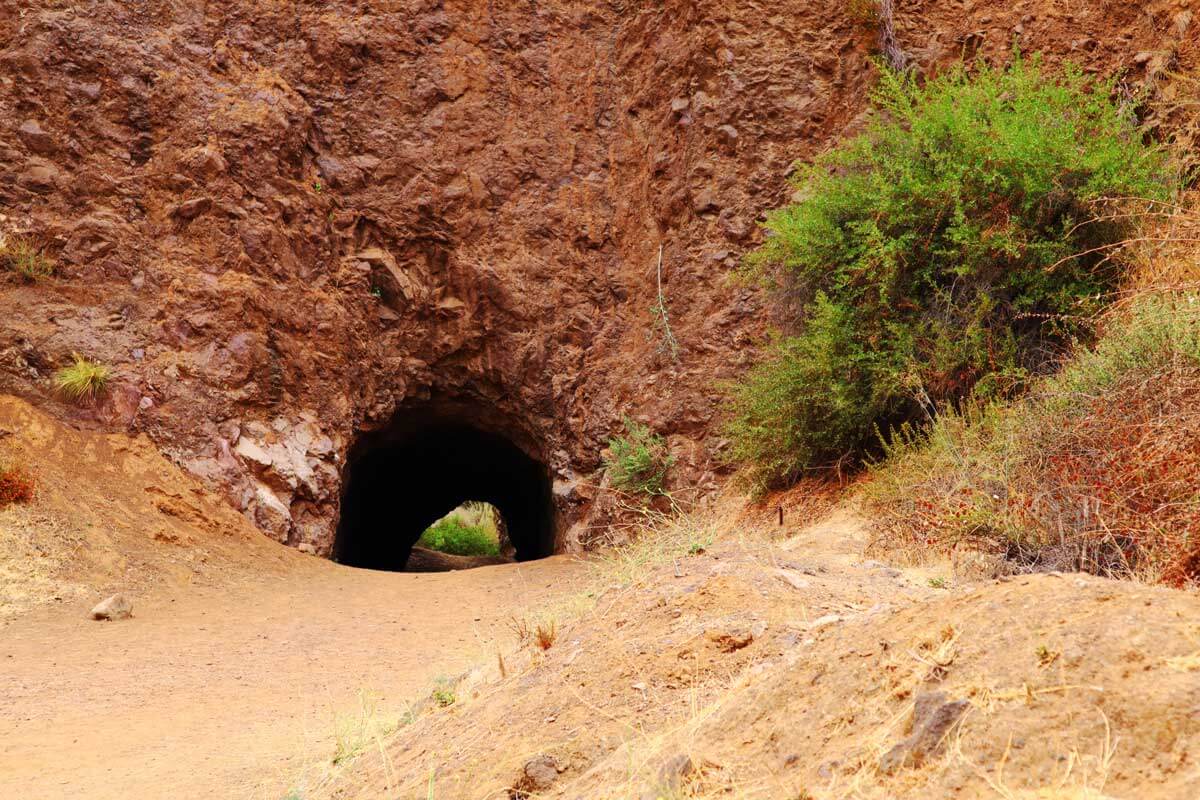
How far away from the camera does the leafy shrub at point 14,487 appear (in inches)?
376

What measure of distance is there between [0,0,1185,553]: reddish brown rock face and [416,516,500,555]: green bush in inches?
624

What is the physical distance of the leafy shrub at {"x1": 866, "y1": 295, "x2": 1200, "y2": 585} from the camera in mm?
4012

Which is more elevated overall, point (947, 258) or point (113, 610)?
point (947, 258)

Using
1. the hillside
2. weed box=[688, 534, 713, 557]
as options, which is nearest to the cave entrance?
the hillside

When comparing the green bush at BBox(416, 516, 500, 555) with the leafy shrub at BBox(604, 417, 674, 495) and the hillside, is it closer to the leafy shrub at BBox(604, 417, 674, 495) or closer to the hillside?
the hillside

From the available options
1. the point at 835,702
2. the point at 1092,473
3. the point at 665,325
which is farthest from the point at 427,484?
the point at 835,702

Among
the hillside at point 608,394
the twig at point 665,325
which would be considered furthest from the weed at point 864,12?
the twig at point 665,325

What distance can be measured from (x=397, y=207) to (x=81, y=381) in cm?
493

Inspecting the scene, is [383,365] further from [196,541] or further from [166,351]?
[196,541]

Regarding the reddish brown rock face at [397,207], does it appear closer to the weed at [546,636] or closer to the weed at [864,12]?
the weed at [864,12]

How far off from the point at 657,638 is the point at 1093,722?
6.49 ft

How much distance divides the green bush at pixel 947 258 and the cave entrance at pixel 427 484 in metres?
6.51

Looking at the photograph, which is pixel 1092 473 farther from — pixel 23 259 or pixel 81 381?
pixel 23 259

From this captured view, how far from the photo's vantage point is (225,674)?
6742 millimetres
